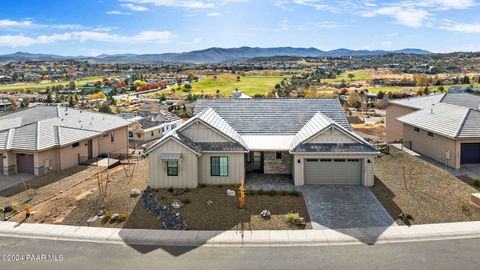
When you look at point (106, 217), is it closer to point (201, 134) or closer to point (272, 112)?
point (201, 134)

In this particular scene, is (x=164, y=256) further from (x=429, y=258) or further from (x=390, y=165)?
(x=390, y=165)

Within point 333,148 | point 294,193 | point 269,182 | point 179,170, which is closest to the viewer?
point 294,193

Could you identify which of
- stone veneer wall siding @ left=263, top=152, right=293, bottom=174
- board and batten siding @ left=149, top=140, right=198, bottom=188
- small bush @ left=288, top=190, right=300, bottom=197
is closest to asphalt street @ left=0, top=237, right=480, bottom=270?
small bush @ left=288, top=190, right=300, bottom=197

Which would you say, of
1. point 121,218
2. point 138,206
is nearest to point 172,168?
point 138,206

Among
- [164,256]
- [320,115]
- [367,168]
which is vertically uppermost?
[320,115]

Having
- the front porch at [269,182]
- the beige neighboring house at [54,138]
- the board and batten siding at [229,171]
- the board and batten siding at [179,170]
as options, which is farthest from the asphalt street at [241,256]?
the beige neighboring house at [54,138]

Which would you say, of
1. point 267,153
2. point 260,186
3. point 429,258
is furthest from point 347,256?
point 267,153

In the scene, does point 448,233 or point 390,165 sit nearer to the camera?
point 448,233
